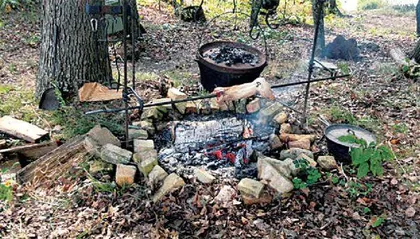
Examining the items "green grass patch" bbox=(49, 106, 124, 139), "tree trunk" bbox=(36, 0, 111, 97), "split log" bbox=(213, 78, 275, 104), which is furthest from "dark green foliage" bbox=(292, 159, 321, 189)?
"tree trunk" bbox=(36, 0, 111, 97)

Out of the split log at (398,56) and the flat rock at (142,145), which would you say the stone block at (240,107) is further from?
the split log at (398,56)

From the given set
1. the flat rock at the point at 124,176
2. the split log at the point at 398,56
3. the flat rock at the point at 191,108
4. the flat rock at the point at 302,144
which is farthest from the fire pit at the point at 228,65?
the split log at the point at 398,56

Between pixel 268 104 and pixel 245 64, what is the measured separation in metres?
0.49

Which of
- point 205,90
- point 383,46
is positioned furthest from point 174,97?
point 383,46

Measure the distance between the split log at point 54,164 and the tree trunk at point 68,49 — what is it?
99 cm

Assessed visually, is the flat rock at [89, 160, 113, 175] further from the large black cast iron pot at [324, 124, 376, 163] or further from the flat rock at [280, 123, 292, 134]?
the large black cast iron pot at [324, 124, 376, 163]

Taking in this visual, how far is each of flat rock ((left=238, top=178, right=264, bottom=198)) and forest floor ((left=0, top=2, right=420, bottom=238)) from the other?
0.09 m

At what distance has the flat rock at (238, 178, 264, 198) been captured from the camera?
2.31 metres

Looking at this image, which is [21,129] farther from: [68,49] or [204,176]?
[204,176]

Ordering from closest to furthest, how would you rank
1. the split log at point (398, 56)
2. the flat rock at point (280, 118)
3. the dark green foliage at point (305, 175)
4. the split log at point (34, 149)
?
the dark green foliage at point (305, 175) < the split log at point (34, 149) < the flat rock at point (280, 118) < the split log at point (398, 56)

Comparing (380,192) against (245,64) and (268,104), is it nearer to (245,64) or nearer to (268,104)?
(268,104)

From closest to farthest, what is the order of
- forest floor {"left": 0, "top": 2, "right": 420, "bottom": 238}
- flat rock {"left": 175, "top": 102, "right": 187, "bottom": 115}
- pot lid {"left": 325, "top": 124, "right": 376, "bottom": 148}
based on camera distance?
forest floor {"left": 0, "top": 2, "right": 420, "bottom": 238} → pot lid {"left": 325, "top": 124, "right": 376, "bottom": 148} → flat rock {"left": 175, "top": 102, "right": 187, "bottom": 115}

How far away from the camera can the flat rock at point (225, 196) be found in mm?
A: 2305

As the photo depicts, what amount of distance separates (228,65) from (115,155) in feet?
4.76
